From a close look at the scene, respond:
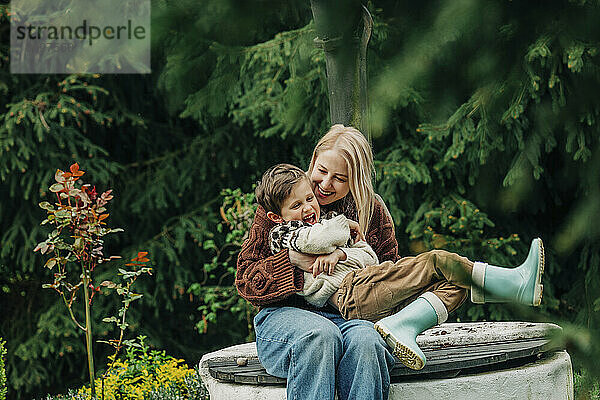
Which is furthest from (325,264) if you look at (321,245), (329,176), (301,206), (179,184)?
(179,184)

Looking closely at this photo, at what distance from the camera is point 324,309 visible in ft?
7.99

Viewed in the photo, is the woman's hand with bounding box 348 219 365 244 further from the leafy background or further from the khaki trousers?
the leafy background

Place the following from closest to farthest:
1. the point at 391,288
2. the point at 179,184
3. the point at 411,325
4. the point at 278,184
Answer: the point at 411,325 < the point at 391,288 < the point at 278,184 < the point at 179,184

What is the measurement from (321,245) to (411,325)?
1.22ft

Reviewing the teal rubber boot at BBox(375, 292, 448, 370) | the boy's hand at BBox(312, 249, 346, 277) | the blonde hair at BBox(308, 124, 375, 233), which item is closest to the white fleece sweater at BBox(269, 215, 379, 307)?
the boy's hand at BBox(312, 249, 346, 277)

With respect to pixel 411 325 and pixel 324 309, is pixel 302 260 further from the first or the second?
pixel 411 325

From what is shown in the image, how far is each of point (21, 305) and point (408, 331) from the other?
3.63 m

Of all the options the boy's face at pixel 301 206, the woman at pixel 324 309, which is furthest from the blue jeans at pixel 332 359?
the boy's face at pixel 301 206

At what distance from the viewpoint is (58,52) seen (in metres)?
4.76

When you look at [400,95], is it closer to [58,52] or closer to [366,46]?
[366,46]

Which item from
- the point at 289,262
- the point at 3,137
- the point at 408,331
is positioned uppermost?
the point at 3,137

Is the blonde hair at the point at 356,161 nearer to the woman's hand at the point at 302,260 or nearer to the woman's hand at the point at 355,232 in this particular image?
the woman's hand at the point at 355,232

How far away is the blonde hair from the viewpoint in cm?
245

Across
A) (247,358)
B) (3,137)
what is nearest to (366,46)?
(247,358)
